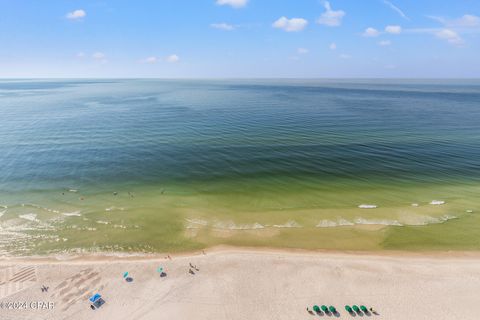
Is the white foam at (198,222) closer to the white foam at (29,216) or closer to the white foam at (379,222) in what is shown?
the white foam at (379,222)

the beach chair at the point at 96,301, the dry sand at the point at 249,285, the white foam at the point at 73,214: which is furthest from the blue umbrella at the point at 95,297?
the white foam at the point at 73,214

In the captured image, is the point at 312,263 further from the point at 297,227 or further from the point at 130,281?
the point at 130,281

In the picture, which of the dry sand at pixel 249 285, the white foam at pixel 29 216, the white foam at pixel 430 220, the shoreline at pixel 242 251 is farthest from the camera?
the white foam at pixel 29 216

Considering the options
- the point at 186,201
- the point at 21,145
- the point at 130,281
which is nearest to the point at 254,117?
the point at 186,201

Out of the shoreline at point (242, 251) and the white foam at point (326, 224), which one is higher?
the white foam at point (326, 224)

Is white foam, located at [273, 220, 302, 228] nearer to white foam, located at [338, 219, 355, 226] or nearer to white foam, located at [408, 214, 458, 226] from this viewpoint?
white foam, located at [338, 219, 355, 226]

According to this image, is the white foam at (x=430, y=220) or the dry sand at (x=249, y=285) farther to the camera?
the white foam at (x=430, y=220)

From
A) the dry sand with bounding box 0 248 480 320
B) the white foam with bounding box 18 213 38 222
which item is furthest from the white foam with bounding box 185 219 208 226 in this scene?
the white foam with bounding box 18 213 38 222

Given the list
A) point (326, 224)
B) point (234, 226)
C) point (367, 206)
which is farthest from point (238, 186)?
point (367, 206)
